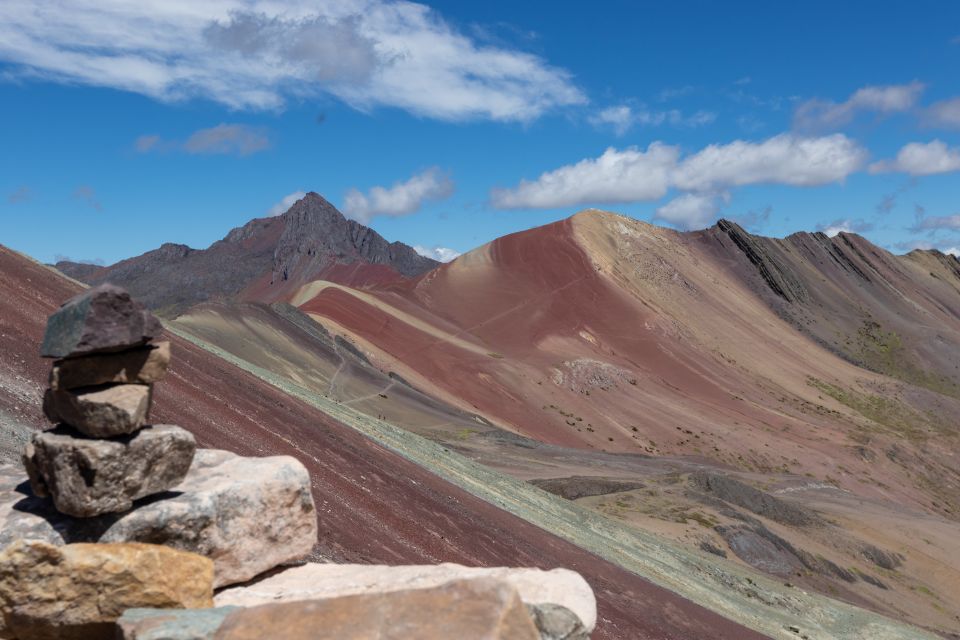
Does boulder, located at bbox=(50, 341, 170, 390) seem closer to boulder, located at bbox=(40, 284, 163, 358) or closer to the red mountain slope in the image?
boulder, located at bbox=(40, 284, 163, 358)

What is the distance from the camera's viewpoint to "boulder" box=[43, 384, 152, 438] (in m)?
7.61

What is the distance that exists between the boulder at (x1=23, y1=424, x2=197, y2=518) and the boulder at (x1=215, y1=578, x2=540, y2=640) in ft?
8.98

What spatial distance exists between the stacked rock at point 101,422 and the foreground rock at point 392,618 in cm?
230

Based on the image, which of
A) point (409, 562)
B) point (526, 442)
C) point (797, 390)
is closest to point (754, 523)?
point (526, 442)

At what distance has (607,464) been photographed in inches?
1949

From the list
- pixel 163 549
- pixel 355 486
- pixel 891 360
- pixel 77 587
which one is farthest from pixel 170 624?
pixel 891 360

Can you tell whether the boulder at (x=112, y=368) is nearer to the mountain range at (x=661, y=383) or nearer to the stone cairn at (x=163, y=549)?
the stone cairn at (x=163, y=549)

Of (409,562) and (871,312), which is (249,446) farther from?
(871,312)

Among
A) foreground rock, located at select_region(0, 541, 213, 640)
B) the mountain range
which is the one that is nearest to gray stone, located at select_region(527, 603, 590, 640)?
foreground rock, located at select_region(0, 541, 213, 640)

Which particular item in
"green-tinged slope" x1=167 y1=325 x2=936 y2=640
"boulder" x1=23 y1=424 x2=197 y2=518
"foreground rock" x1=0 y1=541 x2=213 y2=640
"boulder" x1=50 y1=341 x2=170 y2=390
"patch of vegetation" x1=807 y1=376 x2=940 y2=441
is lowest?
"green-tinged slope" x1=167 y1=325 x2=936 y2=640

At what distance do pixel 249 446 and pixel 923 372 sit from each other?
10595 cm

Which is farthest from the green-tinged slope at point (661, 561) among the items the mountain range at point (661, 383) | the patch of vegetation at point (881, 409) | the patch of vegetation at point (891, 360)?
the patch of vegetation at point (891, 360)

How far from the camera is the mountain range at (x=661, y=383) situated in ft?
111

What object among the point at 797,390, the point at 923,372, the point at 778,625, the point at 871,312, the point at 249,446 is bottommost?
the point at 778,625
